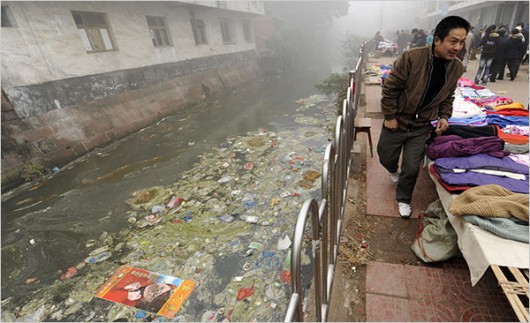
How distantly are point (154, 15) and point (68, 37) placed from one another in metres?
3.81

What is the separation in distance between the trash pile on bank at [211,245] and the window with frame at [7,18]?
16.6 feet

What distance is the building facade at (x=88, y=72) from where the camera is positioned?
19.2 feet

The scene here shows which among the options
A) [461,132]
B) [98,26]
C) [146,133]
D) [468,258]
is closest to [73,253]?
[468,258]

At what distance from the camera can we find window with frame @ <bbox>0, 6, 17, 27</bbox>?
577 centimetres

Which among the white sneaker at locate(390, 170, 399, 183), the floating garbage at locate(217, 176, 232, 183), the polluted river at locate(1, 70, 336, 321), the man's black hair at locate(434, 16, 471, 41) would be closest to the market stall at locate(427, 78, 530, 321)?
the white sneaker at locate(390, 170, 399, 183)

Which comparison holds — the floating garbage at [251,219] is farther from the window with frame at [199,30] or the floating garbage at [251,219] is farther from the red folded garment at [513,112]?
the window with frame at [199,30]

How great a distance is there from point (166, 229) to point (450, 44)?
141 inches

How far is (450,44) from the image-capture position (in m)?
1.93

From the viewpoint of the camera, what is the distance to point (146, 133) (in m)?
7.95

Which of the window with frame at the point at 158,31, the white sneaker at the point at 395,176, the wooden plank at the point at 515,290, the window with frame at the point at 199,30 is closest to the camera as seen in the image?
the wooden plank at the point at 515,290

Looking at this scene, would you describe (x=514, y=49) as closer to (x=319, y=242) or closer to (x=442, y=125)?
(x=442, y=125)

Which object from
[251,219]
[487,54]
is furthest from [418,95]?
[487,54]

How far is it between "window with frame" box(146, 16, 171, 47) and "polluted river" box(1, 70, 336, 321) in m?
5.23

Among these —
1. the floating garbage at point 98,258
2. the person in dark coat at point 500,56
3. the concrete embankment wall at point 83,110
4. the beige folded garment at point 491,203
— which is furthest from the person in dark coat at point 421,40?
the floating garbage at point 98,258
